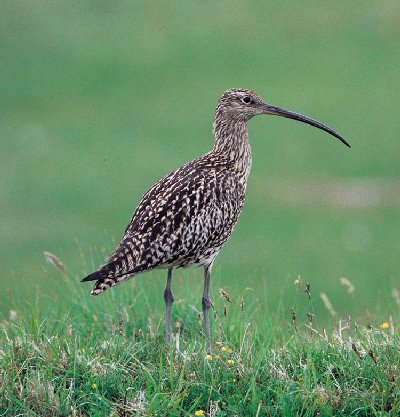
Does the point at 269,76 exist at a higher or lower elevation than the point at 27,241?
higher

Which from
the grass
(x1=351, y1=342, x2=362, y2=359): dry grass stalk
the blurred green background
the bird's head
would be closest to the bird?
the bird's head

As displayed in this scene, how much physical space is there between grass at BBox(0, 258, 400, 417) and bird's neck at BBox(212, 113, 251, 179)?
1.35m

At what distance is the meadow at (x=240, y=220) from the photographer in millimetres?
5980

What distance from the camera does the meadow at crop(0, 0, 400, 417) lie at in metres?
5.98

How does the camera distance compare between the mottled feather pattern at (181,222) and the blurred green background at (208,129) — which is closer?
the mottled feather pattern at (181,222)

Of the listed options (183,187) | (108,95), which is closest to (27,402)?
(183,187)

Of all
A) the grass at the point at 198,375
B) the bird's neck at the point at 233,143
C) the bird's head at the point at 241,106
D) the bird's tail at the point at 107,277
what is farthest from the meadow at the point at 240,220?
the bird's head at the point at 241,106

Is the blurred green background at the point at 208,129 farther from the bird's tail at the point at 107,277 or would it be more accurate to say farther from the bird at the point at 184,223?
the bird's tail at the point at 107,277

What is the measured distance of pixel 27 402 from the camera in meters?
5.83

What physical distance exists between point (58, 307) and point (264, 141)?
41.6 ft

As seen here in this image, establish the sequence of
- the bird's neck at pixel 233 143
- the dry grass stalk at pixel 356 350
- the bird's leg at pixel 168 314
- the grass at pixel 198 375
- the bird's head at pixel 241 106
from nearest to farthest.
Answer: the grass at pixel 198 375 < the dry grass stalk at pixel 356 350 < the bird's leg at pixel 168 314 < the bird's neck at pixel 233 143 < the bird's head at pixel 241 106

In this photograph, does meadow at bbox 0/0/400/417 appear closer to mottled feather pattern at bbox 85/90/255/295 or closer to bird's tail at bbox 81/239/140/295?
bird's tail at bbox 81/239/140/295

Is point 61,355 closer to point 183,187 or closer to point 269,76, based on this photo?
point 183,187

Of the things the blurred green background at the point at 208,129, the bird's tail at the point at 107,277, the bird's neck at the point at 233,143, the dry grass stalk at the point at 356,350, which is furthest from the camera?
the blurred green background at the point at 208,129
